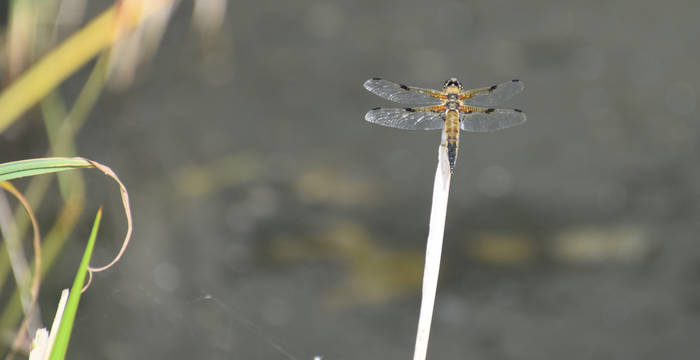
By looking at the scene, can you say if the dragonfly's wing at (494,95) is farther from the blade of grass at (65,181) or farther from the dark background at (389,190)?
the blade of grass at (65,181)

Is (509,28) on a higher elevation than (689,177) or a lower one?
higher

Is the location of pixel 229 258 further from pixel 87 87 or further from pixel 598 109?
pixel 598 109

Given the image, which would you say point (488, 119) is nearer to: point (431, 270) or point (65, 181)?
point (431, 270)

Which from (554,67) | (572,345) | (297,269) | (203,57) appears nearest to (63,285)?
(297,269)

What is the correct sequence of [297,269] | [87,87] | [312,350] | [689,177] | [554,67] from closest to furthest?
1. [312,350]
2. [297,269]
3. [689,177]
4. [87,87]
5. [554,67]

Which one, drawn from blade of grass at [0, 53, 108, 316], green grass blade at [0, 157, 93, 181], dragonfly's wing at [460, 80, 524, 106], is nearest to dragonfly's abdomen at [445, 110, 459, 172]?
Result: dragonfly's wing at [460, 80, 524, 106]

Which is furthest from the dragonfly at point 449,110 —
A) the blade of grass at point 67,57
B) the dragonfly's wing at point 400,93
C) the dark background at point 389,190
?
the dark background at point 389,190

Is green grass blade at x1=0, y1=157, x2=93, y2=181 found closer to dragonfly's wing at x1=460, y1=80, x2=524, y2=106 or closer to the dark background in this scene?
dragonfly's wing at x1=460, y1=80, x2=524, y2=106
